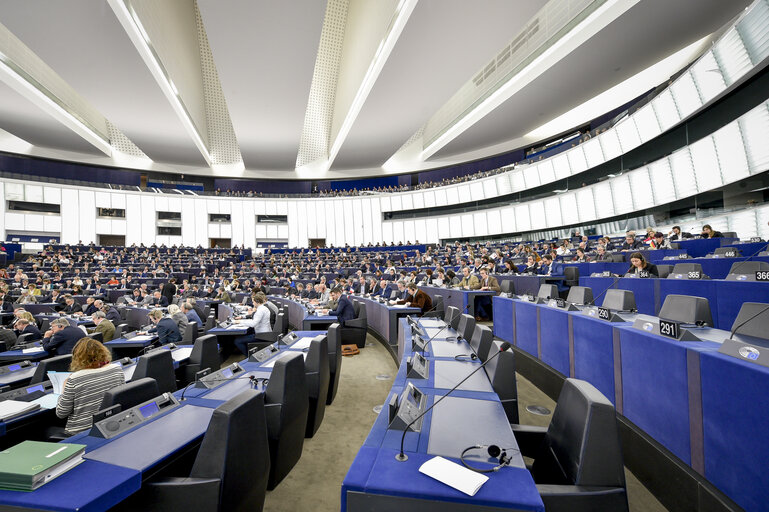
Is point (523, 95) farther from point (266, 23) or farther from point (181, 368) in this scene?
point (181, 368)

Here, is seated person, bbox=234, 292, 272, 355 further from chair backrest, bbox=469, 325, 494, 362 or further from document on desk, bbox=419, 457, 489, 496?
document on desk, bbox=419, 457, 489, 496

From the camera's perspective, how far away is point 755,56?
301 inches

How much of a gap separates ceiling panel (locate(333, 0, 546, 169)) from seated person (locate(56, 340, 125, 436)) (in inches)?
459

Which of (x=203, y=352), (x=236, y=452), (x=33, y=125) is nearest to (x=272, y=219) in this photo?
(x=33, y=125)

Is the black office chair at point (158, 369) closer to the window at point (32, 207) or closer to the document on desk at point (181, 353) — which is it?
the document on desk at point (181, 353)

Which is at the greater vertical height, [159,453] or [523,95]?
[523,95]

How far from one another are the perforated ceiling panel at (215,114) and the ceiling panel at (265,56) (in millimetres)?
2422

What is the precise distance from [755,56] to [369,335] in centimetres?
1104

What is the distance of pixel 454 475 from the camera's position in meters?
1.29

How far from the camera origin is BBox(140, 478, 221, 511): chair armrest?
1.50 m

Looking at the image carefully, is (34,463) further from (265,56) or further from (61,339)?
(265,56)

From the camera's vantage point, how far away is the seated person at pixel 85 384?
2.38m

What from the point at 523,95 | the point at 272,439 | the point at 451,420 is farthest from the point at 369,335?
the point at 523,95

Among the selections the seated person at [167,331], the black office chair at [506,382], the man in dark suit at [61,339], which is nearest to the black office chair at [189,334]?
the seated person at [167,331]
